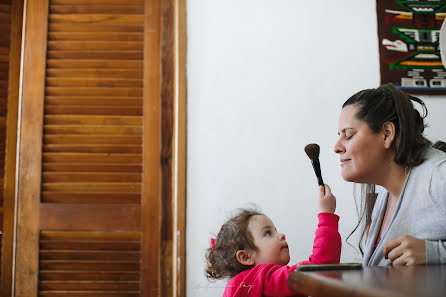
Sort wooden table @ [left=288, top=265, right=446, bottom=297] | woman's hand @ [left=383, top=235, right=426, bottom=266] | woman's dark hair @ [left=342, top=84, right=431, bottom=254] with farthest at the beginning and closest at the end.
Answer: woman's dark hair @ [left=342, top=84, right=431, bottom=254] < woman's hand @ [left=383, top=235, right=426, bottom=266] < wooden table @ [left=288, top=265, right=446, bottom=297]

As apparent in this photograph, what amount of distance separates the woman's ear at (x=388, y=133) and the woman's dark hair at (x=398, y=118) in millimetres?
12

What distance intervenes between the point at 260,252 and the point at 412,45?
48.2 inches

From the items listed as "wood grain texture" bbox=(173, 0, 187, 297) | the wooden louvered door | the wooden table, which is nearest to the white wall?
"wood grain texture" bbox=(173, 0, 187, 297)

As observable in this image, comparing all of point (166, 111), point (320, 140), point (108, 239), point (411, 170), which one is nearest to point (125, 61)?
point (166, 111)

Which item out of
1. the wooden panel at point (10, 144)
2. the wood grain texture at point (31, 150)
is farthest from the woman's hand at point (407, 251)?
the wooden panel at point (10, 144)

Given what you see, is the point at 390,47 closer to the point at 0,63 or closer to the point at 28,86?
the point at 28,86

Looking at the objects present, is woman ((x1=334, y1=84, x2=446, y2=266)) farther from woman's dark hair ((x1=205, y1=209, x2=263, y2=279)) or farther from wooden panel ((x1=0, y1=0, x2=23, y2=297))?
wooden panel ((x1=0, y1=0, x2=23, y2=297))

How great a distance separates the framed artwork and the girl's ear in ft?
3.44

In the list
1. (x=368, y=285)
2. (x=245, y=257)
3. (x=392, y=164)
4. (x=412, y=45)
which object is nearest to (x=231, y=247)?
(x=245, y=257)

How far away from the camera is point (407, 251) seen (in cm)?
111

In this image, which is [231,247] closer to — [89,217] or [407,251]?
[407,251]

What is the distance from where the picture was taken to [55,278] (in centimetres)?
198

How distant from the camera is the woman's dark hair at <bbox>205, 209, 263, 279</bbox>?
1.57 meters

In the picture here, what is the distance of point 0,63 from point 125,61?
0.55 m
